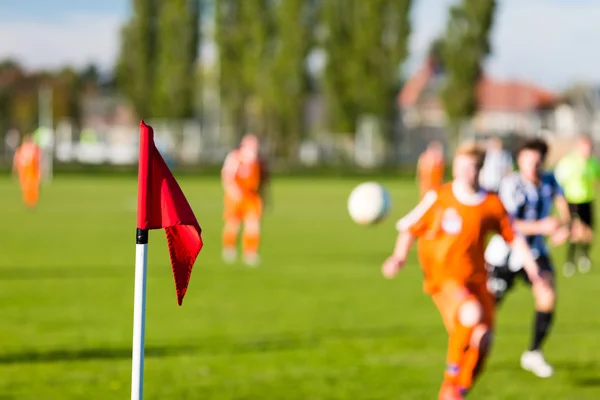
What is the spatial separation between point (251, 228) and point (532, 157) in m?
8.63

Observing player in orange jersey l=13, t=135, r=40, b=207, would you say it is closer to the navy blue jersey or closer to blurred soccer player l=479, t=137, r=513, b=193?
blurred soccer player l=479, t=137, r=513, b=193

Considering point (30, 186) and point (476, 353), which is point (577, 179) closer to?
point (476, 353)

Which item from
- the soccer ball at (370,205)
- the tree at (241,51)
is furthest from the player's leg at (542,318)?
the tree at (241,51)

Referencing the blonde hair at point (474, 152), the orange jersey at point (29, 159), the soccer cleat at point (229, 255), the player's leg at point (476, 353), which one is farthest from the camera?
the orange jersey at point (29, 159)

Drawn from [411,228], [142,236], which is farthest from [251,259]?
[142,236]

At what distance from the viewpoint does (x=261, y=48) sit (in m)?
59.7

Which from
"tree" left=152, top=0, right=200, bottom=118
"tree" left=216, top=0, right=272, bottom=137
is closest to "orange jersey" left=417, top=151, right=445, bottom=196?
"tree" left=216, top=0, right=272, bottom=137

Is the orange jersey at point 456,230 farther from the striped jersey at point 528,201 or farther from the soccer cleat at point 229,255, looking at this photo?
the soccer cleat at point 229,255

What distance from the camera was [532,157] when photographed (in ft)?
25.4

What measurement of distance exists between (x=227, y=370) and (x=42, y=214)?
20068mm

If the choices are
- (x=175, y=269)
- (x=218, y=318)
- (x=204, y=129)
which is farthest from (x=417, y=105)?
(x=175, y=269)

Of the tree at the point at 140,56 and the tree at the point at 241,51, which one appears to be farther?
the tree at the point at 140,56

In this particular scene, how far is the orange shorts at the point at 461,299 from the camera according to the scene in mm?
6230

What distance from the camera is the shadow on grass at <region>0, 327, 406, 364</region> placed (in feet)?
26.9
